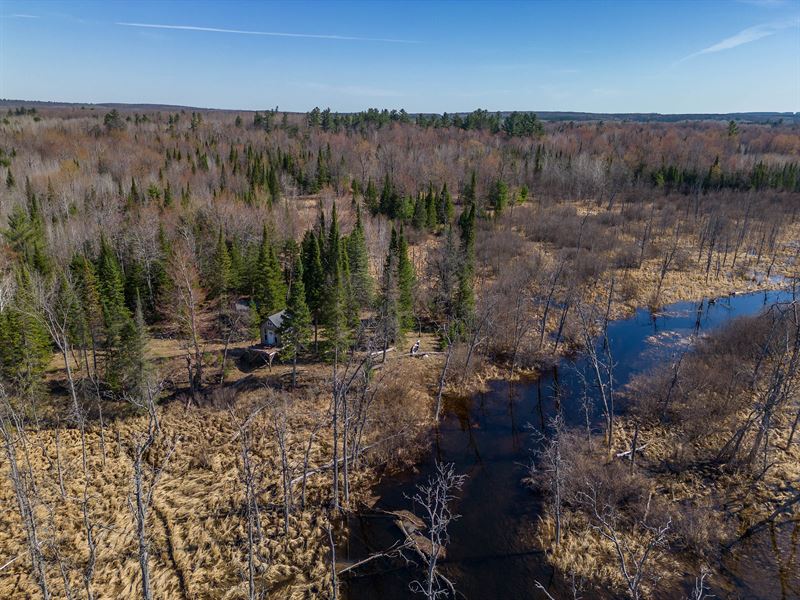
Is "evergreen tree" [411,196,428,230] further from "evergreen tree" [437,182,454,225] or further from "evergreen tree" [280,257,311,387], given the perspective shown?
"evergreen tree" [280,257,311,387]

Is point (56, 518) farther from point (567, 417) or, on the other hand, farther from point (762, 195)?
point (762, 195)

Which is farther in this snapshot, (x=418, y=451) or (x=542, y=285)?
(x=542, y=285)

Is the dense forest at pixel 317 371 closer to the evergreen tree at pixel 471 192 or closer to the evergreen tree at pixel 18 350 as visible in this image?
the evergreen tree at pixel 18 350

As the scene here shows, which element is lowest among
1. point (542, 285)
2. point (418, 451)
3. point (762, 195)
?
point (418, 451)

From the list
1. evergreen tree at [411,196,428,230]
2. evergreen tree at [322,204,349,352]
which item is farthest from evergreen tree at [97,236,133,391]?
evergreen tree at [411,196,428,230]

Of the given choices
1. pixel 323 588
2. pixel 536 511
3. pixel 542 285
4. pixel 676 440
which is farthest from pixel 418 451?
pixel 542 285

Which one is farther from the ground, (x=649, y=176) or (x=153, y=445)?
(x=649, y=176)

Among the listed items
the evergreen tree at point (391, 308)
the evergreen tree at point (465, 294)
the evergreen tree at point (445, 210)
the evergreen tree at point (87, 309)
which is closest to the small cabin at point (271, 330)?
the evergreen tree at point (391, 308)

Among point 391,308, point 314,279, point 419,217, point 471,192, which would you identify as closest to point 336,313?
point 391,308
